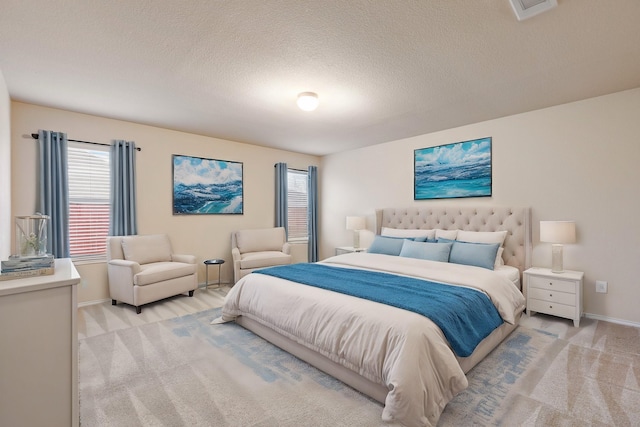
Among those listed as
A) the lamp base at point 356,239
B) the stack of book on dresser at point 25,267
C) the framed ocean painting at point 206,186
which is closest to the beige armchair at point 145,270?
the framed ocean painting at point 206,186

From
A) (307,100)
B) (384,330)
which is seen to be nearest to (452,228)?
(307,100)

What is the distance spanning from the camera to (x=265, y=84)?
2936 mm

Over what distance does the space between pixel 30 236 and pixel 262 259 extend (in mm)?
3305

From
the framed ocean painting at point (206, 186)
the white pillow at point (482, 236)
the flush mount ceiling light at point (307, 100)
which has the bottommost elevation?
the white pillow at point (482, 236)

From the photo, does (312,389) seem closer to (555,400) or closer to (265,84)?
(555,400)

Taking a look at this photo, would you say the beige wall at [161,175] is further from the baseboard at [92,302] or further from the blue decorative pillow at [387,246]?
the blue decorative pillow at [387,246]

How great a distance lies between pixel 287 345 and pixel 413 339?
1222mm

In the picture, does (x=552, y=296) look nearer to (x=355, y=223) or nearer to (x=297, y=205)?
(x=355, y=223)

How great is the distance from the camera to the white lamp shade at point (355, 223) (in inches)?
213

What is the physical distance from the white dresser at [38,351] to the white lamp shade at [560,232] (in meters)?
4.14

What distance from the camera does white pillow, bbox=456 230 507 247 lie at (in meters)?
3.73

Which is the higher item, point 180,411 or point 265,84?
point 265,84

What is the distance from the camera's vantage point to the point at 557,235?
322cm

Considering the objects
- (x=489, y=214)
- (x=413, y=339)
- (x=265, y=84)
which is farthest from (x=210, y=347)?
(x=489, y=214)
